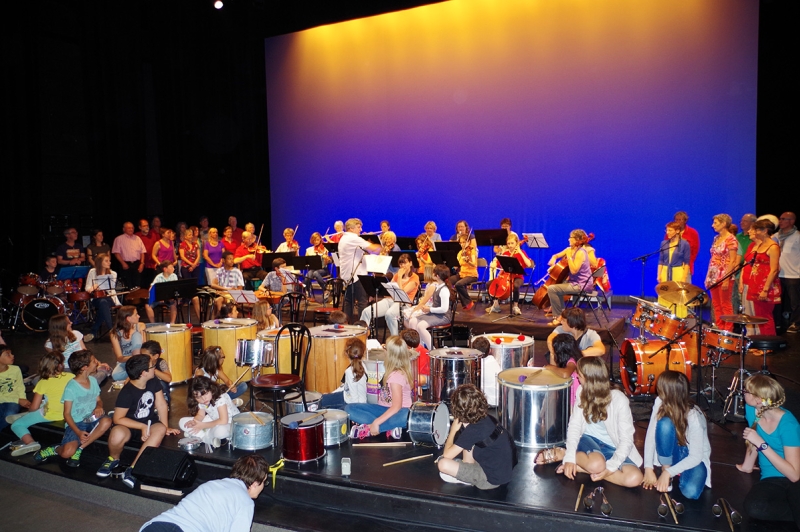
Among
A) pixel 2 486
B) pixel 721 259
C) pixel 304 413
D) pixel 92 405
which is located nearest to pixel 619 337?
pixel 721 259

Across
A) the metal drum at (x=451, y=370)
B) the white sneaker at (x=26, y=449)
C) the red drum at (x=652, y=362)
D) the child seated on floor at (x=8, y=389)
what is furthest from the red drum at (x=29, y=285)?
the red drum at (x=652, y=362)

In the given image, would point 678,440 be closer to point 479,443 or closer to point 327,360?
point 479,443

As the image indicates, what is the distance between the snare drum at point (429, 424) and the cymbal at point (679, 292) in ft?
8.73

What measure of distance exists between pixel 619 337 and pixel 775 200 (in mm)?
3114

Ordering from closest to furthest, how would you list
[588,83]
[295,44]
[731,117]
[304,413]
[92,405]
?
[304,413] < [92,405] < [731,117] < [588,83] < [295,44]

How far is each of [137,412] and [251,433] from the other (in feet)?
3.41

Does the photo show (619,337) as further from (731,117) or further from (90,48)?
(90,48)

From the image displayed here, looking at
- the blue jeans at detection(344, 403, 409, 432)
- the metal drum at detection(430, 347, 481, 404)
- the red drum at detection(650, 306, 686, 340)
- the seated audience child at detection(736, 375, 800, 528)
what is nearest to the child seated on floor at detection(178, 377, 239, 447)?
the blue jeans at detection(344, 403, 409, 432)

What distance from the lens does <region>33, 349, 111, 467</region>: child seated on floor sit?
19.8 feet

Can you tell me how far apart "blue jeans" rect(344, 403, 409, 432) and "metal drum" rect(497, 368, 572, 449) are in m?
0.91

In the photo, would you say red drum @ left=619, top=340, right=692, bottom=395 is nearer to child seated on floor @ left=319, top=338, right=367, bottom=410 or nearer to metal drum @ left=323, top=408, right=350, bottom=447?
child seated on floor @ left=319, top=338, right=367, bottom=410

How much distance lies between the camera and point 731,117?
35.1 feet

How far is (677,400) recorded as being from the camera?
4535 millimetres

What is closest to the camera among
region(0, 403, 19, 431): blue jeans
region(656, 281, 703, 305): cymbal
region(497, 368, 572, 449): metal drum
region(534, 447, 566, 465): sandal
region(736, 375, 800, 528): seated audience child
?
region(736, 375, 800, 528): seated audience child
